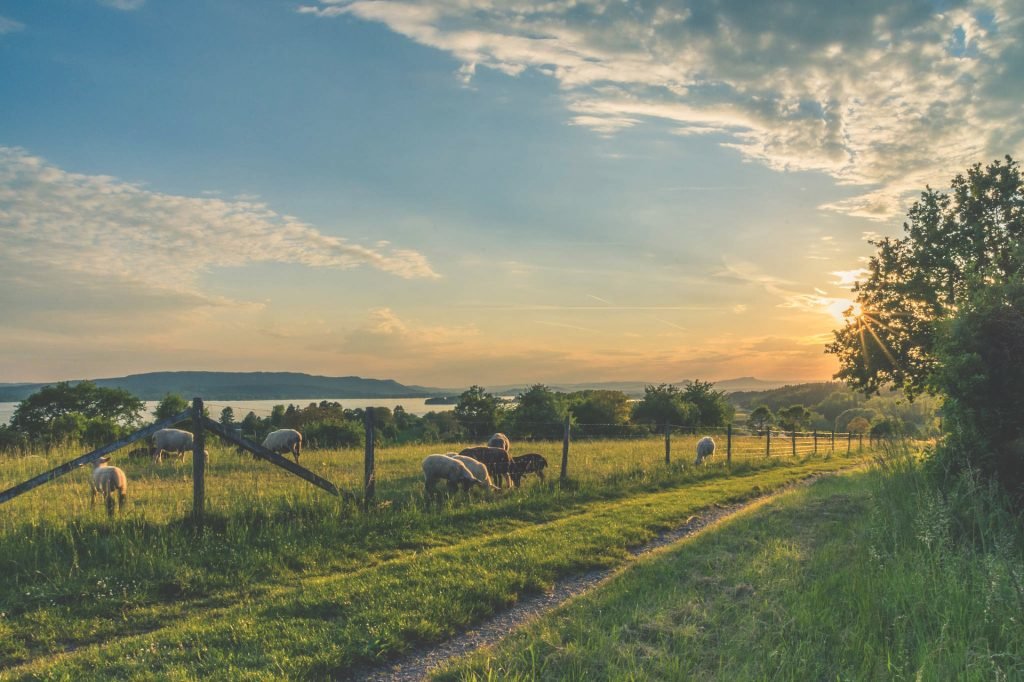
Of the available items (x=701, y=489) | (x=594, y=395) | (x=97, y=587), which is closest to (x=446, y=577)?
(x=97, y=587)

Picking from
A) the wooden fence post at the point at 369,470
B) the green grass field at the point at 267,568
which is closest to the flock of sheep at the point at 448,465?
the green grass field at the point at 267,568

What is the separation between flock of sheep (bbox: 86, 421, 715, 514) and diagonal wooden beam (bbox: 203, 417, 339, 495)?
2044 millimetres

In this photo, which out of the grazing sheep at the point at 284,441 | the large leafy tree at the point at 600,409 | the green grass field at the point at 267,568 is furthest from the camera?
the large leafy tree at the point at 600,409

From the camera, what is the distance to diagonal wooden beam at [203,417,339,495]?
36.1ft

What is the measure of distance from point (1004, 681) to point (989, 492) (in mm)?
4705

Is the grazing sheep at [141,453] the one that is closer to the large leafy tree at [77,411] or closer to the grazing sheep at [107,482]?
the large leafy tree at [77,411]

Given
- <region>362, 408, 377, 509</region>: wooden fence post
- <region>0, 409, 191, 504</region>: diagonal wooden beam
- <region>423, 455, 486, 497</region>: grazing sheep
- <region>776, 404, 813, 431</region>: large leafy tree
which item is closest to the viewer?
<region>0, 409, 191, 504</region>: diagonal wooden beam

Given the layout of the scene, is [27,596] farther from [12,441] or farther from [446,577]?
[12,441]

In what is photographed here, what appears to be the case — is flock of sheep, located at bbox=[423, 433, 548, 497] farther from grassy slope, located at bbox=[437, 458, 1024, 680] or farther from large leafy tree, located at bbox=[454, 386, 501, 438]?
large leafy tree, located at bbox=[454, 386, 501, 438]

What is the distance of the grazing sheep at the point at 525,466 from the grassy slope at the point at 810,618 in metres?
9.34

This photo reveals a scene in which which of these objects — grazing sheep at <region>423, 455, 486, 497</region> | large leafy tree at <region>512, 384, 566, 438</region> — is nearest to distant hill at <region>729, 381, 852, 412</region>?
large leafy tree at <region>512, 384, 566, 438</region>

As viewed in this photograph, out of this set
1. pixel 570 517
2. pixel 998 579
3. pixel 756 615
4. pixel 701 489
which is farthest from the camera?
pixel 701 489

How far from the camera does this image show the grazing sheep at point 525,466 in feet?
59.6

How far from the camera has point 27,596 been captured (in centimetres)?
778
